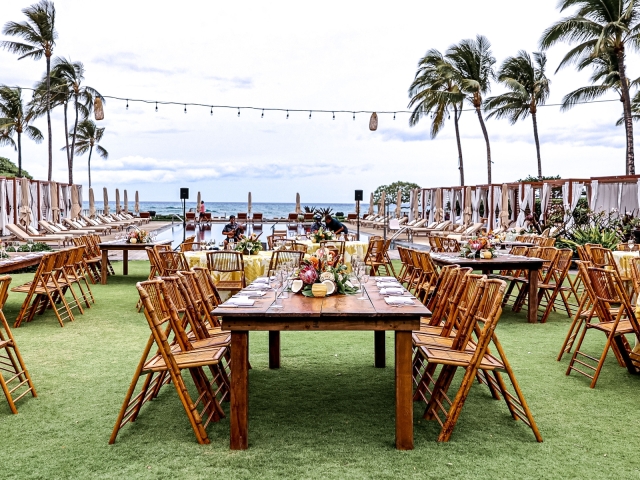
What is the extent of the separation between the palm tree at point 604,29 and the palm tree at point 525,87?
7836mm

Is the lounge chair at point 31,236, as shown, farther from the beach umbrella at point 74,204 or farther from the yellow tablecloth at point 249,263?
the yellow tablecloth at point 249,263

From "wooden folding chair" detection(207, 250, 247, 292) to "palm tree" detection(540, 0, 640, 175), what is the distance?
46.1 feet

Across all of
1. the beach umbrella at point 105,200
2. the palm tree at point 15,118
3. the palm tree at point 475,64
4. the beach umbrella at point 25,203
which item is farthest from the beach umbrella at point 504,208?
the palm tree at point 15,118

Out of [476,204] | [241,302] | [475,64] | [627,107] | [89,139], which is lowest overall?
[241,302]

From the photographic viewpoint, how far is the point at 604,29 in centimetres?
1688

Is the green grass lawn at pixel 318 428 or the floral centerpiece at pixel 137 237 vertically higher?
the floral centerpiece at pixel 137 237

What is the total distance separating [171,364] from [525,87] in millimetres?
28007

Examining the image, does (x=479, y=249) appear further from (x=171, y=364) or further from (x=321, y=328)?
(x=171, y=364)

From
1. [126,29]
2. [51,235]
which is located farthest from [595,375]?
[51,235]

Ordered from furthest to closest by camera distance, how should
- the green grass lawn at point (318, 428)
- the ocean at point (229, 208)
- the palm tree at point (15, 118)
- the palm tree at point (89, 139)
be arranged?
the ocean at point (229, 208) → the palm tree at point (89, 139) → the palm tree at point (15, 118) → the green grass lawn at point (318, 428)

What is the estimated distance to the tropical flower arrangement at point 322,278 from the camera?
405 cm

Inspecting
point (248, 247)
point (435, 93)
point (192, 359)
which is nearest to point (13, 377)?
point (192, 359)

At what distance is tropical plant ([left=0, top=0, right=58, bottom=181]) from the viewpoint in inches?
948

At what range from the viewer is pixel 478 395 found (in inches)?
171
